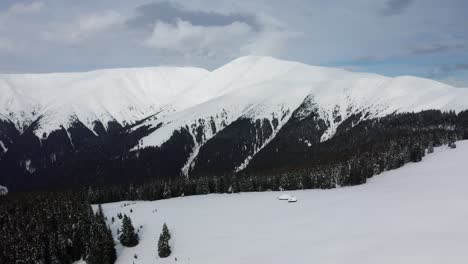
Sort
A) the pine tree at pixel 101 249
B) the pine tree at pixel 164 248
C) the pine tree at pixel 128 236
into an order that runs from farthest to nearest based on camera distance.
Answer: the pine tree at pixel 128 236
the pine tree at pixel 101 249
the pine tree at pixel 164 248

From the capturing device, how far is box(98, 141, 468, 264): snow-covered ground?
59.9m

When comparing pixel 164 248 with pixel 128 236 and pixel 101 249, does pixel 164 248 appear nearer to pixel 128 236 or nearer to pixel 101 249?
pixel 101 249

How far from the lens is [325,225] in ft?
264

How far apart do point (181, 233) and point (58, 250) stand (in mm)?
26670

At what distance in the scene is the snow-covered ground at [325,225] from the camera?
59938mm

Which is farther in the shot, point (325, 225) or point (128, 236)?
point (128, 236)

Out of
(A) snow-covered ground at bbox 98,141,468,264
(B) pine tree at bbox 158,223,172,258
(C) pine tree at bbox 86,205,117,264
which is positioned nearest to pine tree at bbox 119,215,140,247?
(A) snow-covered ground at bbox 98,141,468,264

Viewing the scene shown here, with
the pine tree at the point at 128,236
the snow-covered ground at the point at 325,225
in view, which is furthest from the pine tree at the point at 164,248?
the pine tree at the point at 128,236

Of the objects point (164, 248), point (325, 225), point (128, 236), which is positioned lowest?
point (164, 248)

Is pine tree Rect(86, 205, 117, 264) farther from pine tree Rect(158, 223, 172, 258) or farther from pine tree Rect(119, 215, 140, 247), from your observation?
pine tree Rect(158, 223, 172, 258)

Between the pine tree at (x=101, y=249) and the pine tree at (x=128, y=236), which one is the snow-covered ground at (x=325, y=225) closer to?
the pine tree at (x=128, y=236)

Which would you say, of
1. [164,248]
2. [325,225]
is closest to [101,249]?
[164,248]

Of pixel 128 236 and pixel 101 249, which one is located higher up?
pixel 128 236

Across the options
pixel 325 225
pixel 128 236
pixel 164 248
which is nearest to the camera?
pixel 164 248
